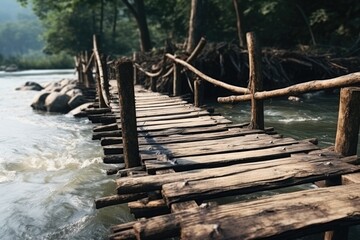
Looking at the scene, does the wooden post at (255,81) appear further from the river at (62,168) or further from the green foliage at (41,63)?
the green foliage at (41,63)

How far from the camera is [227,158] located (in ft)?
12.0

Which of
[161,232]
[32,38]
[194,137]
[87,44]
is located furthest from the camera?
[32,38]

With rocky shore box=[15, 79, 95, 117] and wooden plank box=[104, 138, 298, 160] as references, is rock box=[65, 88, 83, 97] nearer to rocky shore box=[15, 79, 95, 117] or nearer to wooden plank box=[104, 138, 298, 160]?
rocky shore box=[15, 79, 95, 117]

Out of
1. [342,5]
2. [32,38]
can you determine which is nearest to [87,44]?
[342,5]

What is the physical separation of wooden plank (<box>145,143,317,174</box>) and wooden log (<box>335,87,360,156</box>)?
1.47 ft

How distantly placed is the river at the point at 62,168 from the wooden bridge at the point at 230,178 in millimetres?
993

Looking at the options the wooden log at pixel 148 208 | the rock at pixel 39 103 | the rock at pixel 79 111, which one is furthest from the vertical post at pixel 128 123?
the rock at pixel 39 103

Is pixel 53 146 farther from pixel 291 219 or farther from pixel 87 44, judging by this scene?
pixel 87 44

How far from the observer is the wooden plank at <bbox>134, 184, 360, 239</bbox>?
2184mm

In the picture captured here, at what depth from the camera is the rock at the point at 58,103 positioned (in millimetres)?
13781

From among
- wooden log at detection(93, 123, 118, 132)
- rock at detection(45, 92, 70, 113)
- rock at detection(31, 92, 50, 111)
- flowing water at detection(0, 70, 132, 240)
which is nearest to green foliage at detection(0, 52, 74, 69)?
rock at detection(31, 92, 50, 111)

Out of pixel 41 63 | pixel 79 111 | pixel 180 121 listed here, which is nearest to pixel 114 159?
pixel 180 121

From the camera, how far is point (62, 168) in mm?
6770

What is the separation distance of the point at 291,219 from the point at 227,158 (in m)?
1.40
